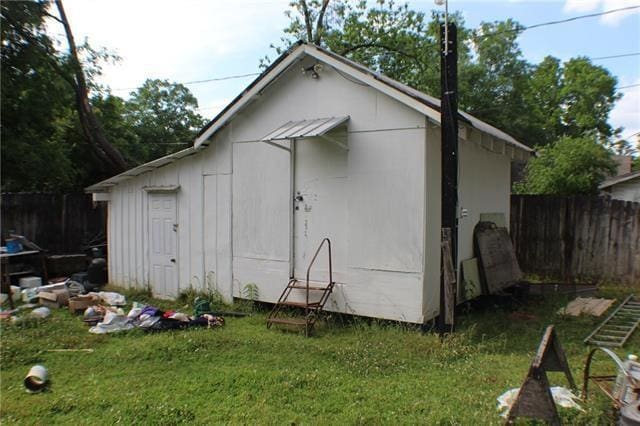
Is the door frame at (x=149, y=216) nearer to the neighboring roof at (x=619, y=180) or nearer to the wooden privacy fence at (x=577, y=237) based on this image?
the wooden privacy fence at (x=577, y=237)

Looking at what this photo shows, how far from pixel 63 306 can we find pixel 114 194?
2905mm

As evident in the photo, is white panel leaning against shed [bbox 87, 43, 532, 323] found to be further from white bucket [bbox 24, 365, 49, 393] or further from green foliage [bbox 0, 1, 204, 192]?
green foliage [bbox 0, 1, 204, 192]

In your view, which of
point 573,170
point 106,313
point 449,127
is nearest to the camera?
point 449,127

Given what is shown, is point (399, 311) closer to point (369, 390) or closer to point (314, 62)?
point (369, 390)

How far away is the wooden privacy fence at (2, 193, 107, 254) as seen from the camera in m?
12.1

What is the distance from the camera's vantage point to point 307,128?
6.82 metres

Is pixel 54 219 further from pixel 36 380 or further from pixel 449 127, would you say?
pixel 449 127

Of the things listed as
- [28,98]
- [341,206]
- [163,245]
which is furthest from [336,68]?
[28,98]

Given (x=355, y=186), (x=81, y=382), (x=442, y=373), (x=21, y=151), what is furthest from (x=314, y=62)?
(x=21, y=151)

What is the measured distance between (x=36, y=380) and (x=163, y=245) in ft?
16.1

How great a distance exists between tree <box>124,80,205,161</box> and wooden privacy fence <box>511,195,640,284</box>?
68.7 feet

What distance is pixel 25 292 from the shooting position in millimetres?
9023

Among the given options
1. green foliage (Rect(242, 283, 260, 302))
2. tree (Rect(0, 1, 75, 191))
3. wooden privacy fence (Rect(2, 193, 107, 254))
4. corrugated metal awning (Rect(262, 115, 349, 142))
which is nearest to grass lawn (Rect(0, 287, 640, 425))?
green foliage (Rect(242, 283, 260, 302))

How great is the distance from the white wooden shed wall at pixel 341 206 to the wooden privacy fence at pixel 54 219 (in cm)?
372
